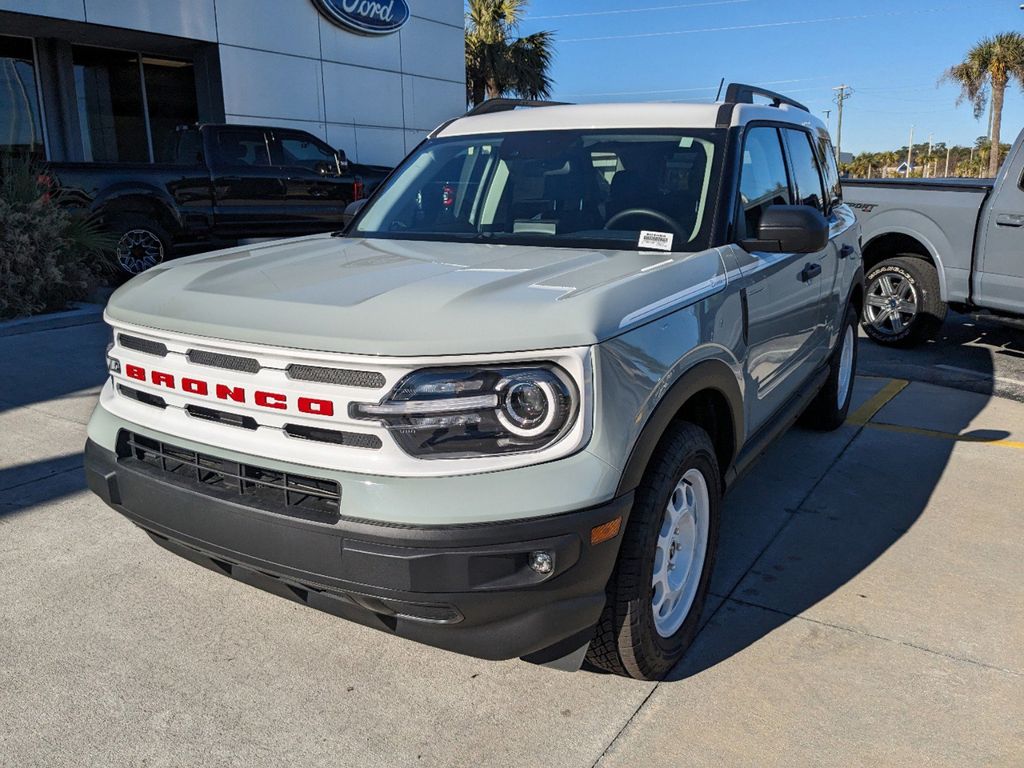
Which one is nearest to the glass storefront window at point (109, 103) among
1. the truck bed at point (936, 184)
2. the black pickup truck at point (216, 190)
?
the black pickup truck at point (216, 190)

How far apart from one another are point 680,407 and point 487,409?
784mm

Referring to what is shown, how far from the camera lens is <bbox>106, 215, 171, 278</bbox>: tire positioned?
961 centimetres

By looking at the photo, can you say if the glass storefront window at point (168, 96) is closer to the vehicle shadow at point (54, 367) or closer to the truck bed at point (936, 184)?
the vehicle shadow at point (54, 367)

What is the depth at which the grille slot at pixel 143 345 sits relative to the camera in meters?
2.59

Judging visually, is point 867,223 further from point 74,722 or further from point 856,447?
point 74,722

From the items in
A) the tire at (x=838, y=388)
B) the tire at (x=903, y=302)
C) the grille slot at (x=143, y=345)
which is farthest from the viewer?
the tire at (x=903, y=302)

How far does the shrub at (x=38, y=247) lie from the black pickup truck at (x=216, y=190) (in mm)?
466

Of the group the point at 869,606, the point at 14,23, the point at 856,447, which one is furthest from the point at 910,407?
the point at 14,23

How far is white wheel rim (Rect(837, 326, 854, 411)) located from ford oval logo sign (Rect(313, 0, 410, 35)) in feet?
45.4

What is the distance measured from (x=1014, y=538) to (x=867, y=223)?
455 cm

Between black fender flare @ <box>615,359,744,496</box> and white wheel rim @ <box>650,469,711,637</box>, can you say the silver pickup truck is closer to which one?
black fender flare @ <box>615,359,744,496</box>

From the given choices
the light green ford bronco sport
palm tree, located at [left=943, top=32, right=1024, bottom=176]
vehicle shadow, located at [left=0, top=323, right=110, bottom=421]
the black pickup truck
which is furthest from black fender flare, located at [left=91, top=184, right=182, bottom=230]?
palm tree, located at [left=943, top=32, right=1024, bottom=176]

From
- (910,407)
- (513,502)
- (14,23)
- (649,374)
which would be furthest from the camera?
(14,23)

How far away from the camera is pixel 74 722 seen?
8.35 ft
